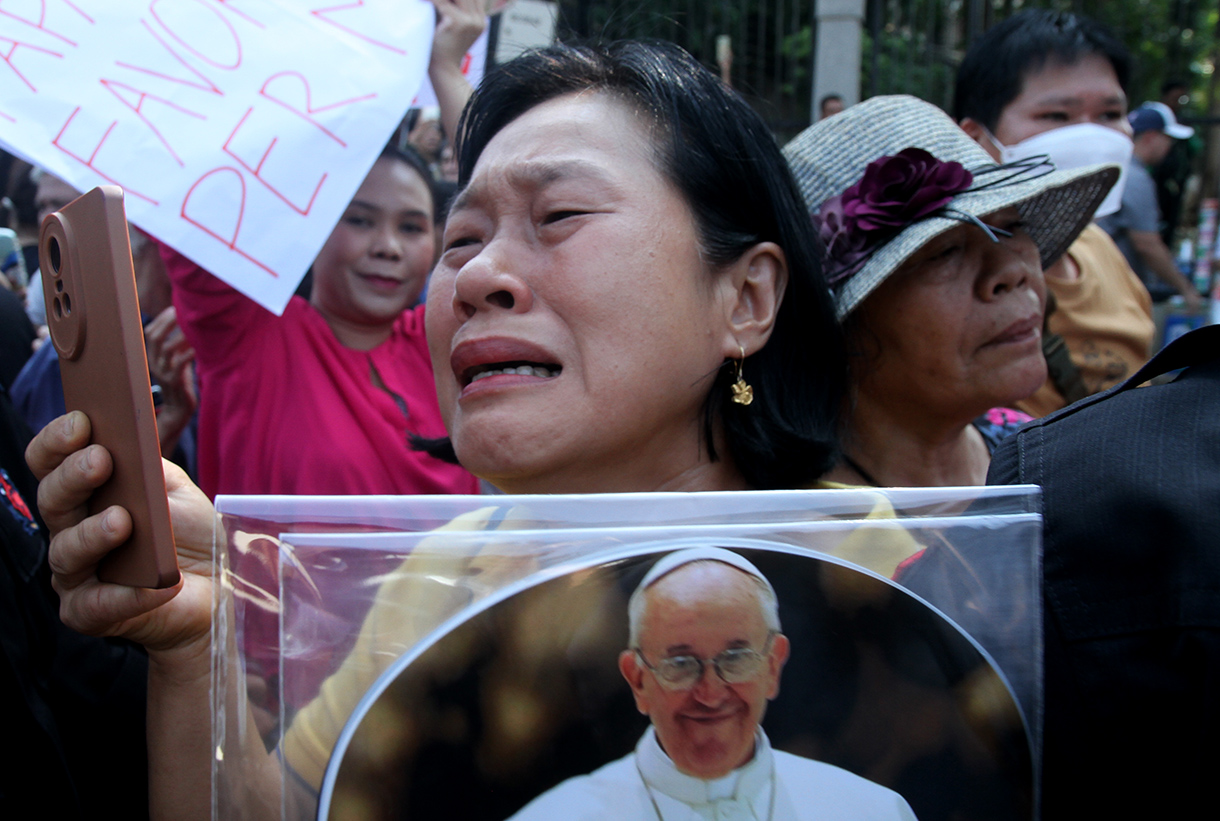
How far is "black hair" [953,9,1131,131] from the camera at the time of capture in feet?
8.67

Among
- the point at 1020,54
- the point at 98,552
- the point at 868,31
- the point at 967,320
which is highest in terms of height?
the point at 868,31

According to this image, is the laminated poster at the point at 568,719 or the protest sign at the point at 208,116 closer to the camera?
the laminated poster at the point at 568,719

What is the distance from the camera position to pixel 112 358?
2.51 ft

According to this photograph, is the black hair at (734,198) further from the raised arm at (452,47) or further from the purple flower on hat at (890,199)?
the raised arm at (452,47)

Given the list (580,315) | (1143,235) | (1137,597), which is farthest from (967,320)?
(1143,235)

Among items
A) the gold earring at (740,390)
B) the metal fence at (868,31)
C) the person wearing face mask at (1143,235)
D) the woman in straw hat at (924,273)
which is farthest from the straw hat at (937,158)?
the metal fence at (868,31)

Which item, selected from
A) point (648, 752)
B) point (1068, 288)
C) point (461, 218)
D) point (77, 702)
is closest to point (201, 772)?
point (77, 702)

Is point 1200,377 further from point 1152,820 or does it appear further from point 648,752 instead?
point 648,752

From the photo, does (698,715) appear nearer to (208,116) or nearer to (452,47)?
(208,116)

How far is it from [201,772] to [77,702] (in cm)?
44

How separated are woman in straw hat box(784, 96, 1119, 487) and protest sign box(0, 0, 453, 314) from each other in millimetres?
919

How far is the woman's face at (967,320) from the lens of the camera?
164cm

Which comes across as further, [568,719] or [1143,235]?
[1143,235]

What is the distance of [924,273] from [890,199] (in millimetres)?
159
